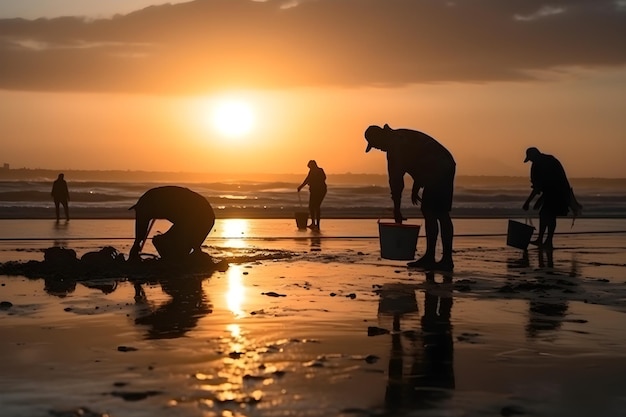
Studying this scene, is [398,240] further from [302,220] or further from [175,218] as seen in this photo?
[302,220]

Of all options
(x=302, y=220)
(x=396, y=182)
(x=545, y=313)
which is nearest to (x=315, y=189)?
(x=302, y=220)

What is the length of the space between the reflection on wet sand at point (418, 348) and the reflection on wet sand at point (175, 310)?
196cm

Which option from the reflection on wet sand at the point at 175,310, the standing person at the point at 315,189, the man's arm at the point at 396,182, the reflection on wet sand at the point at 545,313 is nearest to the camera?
the reflection on wet sand at the point at 175,310

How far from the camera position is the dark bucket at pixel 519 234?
60.9 feet

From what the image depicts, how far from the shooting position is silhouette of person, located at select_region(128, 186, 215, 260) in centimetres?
1443

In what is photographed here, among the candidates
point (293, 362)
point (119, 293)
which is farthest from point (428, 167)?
point (293, 362)

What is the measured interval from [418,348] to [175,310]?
3.32 meters

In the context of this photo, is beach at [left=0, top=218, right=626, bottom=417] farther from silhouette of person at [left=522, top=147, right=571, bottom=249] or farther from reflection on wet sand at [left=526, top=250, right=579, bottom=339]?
silhouette of person at [left=522, top=147, right=571, bottom=249]

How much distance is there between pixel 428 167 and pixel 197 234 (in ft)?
13.0

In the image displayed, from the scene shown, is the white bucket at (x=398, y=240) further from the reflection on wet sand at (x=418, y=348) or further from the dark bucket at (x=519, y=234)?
the dark bucket at (x=519, y=234)

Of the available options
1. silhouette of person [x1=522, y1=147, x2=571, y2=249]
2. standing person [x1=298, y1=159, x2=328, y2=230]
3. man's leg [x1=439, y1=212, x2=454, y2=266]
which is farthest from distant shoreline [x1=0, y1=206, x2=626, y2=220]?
man's leg [x1=439, y1=212, x2=454, y2=266]

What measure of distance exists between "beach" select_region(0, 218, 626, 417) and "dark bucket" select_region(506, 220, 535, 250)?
329cm

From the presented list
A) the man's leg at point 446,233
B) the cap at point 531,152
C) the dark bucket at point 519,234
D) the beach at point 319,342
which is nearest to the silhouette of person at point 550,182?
the cap at point 531,152

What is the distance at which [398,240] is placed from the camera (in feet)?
46.4
